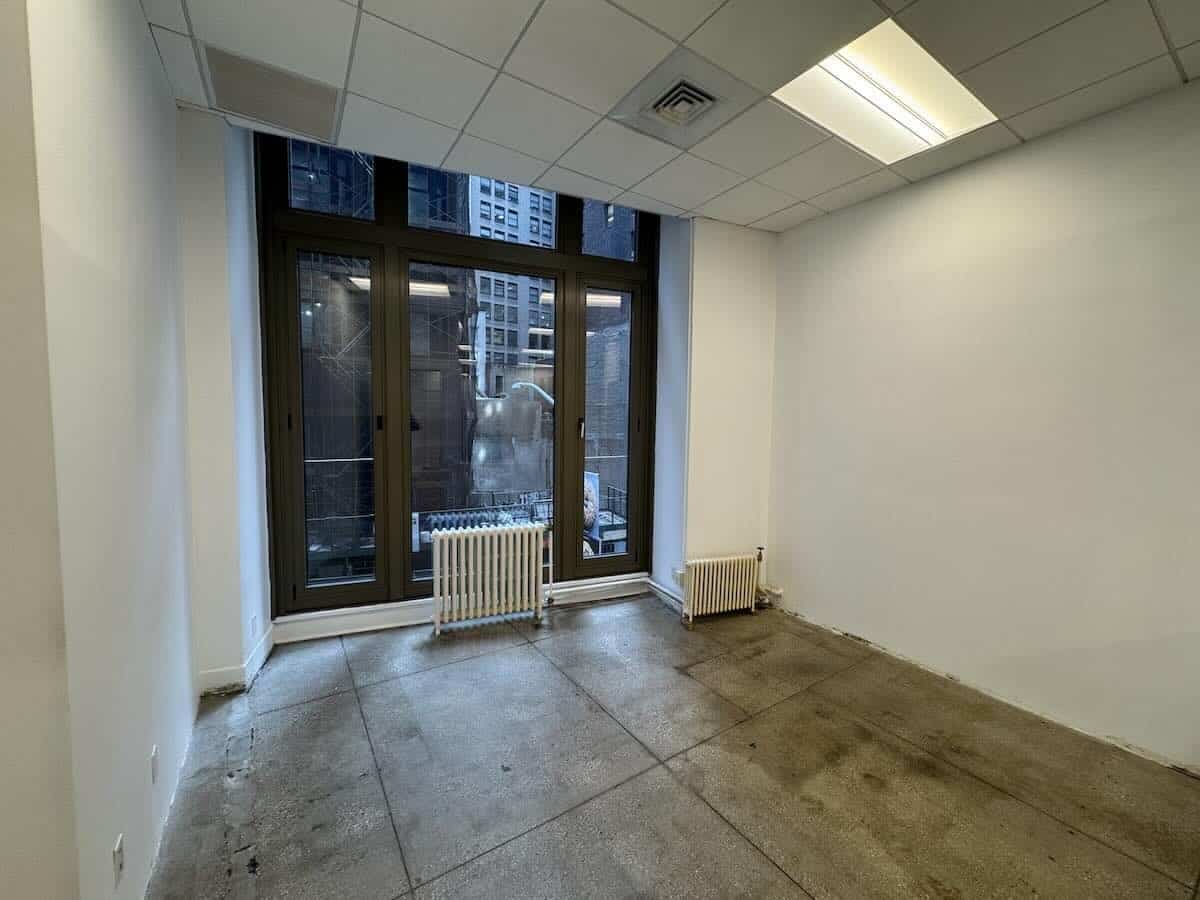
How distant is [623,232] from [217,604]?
3758mm

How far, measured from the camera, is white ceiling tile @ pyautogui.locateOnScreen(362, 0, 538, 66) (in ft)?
5.42

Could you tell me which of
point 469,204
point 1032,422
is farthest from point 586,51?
point 1032,422

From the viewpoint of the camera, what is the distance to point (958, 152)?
2551 mm

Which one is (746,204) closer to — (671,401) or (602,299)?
(602,299)

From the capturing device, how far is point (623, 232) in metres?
3.96

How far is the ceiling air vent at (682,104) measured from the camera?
2.09 m

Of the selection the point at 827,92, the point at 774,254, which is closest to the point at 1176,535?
the point at 827,92

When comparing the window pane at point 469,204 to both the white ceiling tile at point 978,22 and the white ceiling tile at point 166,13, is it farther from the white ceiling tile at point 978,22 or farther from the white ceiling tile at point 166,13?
the white ceiling tile at point 978,22

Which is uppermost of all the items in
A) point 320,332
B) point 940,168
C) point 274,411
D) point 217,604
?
point 940,168

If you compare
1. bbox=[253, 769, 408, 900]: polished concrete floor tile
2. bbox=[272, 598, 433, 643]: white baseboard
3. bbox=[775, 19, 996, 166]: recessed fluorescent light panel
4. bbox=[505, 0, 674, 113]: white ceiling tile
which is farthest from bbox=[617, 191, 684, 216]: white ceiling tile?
bbox=[253, 769, 408, 900]: polished concrete floor tile

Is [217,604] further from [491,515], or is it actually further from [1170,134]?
[1170,134]

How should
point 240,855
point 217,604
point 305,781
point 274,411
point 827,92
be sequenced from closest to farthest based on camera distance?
point 240,855 < point 305,781 < point 827,92 < point 217,604 < point 274,411

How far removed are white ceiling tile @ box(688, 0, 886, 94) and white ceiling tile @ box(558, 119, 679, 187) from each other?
0.63 m

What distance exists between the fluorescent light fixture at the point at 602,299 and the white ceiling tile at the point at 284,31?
2.15m
